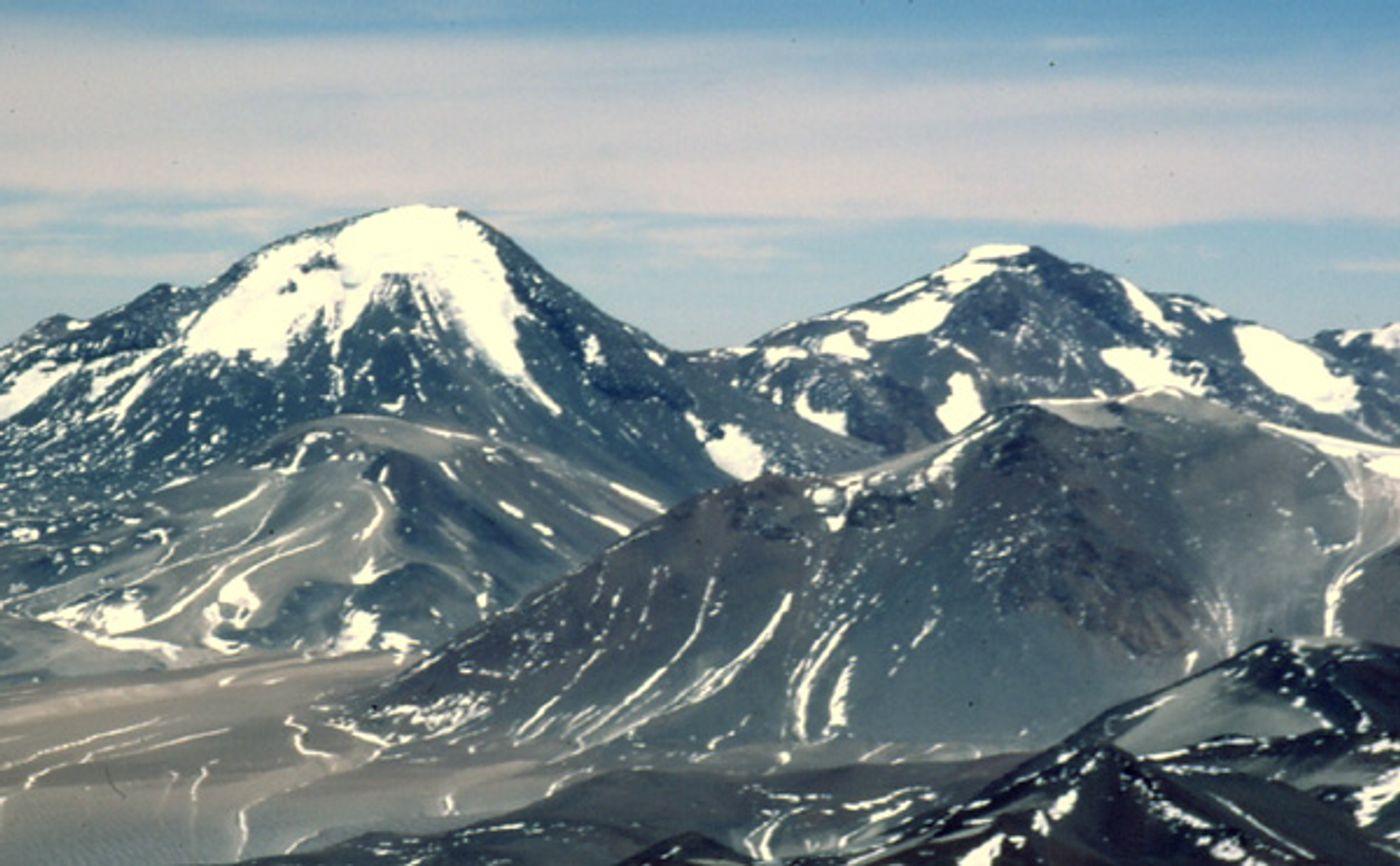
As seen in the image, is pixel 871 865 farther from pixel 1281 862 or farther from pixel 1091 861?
pixel 1281 862

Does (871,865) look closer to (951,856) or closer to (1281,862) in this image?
(951,856)

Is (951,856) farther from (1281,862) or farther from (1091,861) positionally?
(1281,862)

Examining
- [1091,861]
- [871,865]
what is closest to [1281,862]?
[1091,861]

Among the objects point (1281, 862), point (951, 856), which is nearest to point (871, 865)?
point (951, 856)
